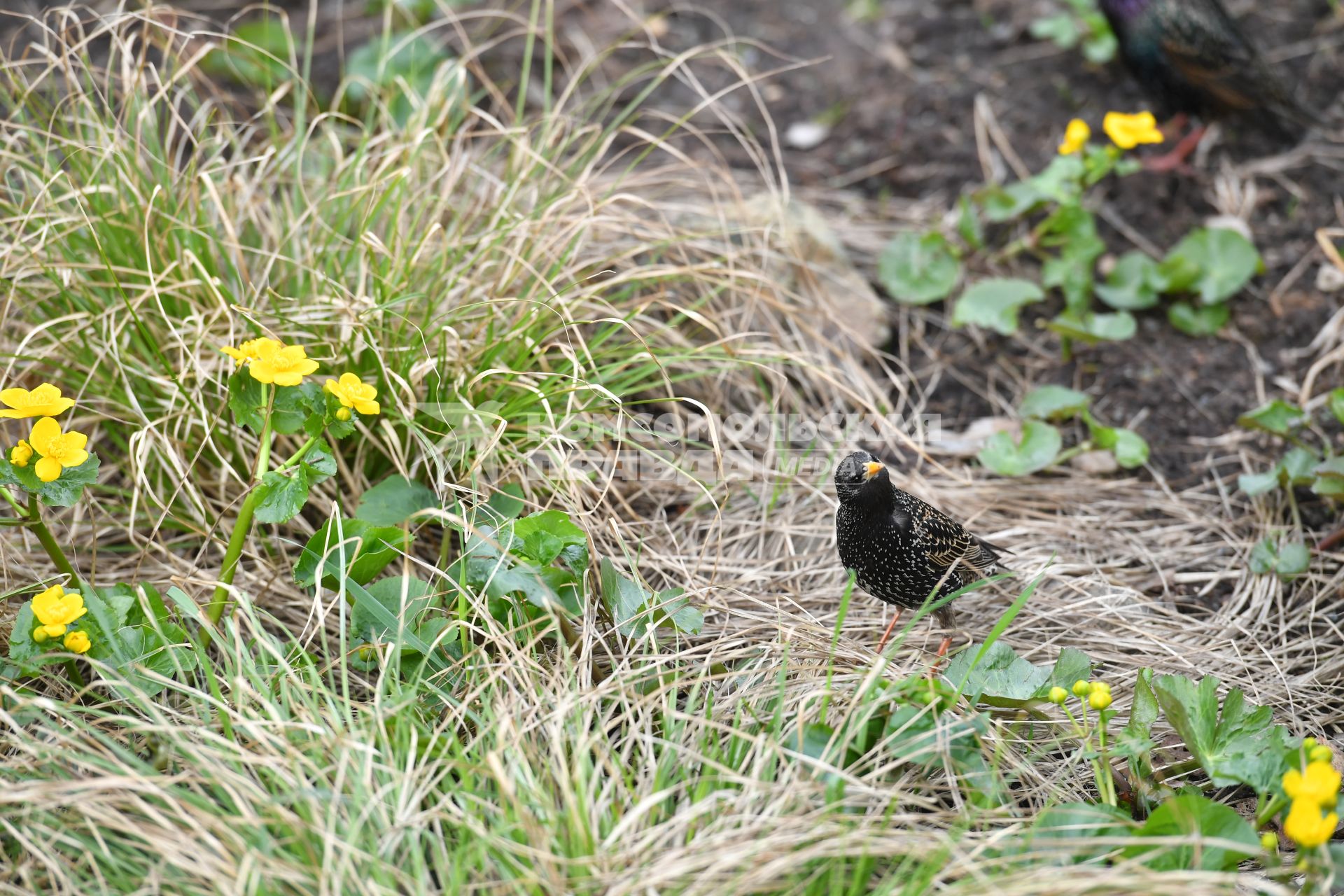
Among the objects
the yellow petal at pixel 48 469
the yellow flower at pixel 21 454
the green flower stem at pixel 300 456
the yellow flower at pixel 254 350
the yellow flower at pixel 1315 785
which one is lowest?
the yellow flower at pixel 1315 785

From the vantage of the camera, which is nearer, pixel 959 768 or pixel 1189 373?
pixel 959 768

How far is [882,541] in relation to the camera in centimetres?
241

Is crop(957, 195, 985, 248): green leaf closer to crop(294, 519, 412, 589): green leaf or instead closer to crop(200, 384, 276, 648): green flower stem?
crop(294, 519, 412, 589): green leaf

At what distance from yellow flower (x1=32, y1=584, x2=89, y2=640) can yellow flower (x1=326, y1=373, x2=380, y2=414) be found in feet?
2.01

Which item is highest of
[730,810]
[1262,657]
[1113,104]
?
[1113,104]

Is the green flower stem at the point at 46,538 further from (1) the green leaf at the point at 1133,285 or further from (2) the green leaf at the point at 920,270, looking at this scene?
(1) the green leaf at the point at 1133,285

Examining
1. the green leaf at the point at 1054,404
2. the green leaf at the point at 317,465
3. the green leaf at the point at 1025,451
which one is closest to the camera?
the green leaf at the point at 317,465

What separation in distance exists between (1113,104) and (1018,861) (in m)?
3.42

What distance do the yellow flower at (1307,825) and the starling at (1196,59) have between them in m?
2.89

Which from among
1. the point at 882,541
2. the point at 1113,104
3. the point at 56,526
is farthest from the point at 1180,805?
the point at 1113,104

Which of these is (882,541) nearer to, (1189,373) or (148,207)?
(1189,373)

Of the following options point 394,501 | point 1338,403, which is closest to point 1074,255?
point 1338,403

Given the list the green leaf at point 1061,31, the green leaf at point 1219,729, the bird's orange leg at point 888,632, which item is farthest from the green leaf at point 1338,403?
the green leaf at point 1061,31

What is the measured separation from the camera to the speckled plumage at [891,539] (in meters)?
2.40
